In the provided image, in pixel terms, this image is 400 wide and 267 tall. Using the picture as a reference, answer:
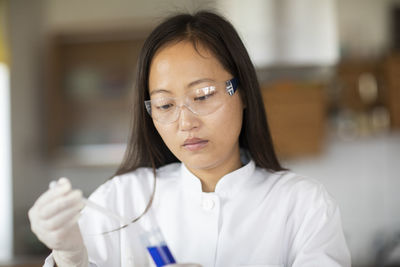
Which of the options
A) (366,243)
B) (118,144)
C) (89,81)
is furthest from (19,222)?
(366,243)

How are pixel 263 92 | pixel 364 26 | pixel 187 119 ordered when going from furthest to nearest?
1. pixel 364 26
2. pixel 263 92
3. pixel 187 119

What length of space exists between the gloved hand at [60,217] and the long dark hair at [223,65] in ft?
1.05

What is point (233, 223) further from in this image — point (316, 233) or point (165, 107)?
point (165, 107)

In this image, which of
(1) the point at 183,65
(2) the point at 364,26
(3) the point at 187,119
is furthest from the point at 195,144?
(2) the point at 364,26

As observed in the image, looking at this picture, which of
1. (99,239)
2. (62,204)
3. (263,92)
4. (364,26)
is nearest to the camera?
(62,204)

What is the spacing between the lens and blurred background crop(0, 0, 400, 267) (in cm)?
280

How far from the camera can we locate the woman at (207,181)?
38.0 inches

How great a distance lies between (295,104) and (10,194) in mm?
1974

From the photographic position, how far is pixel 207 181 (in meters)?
1.10

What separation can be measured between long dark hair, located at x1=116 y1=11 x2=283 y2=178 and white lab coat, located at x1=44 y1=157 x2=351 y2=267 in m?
0.06

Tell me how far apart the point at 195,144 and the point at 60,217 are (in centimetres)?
31

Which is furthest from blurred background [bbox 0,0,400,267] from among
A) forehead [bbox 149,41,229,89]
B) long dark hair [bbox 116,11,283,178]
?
forehead [bbox 149,41,229,89]

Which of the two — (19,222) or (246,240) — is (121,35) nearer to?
(19,222)

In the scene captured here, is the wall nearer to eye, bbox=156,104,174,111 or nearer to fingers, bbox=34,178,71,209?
eye, bbox=156,104,174,111
